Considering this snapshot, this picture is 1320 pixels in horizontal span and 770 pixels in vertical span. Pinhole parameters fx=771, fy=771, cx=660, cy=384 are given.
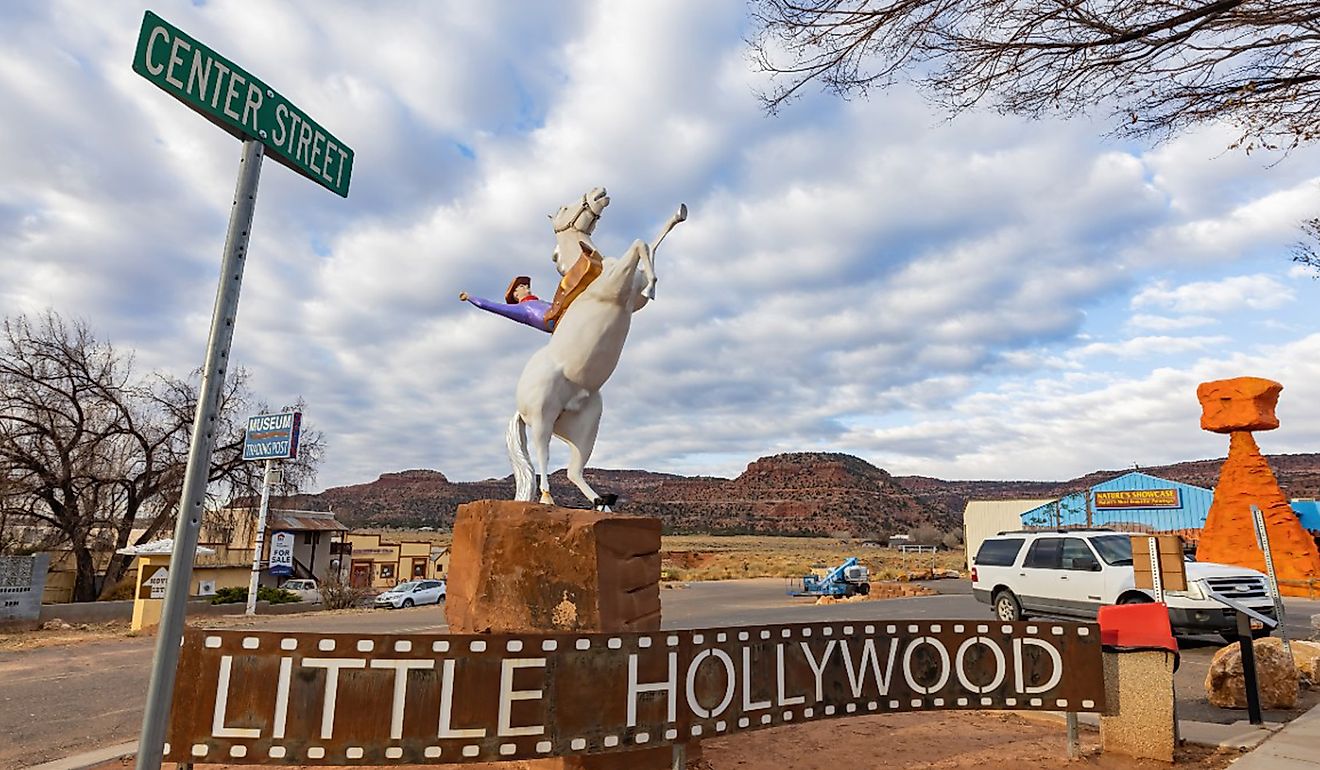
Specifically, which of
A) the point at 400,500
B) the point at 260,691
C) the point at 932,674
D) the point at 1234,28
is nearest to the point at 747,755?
the point at 932,674

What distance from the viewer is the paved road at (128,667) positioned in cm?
689

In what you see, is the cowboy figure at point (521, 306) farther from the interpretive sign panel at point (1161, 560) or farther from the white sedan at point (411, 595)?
the white sedan at point (411, 595)

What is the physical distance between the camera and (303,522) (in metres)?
31.5

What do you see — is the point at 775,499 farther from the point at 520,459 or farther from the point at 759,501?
the point at 520,459

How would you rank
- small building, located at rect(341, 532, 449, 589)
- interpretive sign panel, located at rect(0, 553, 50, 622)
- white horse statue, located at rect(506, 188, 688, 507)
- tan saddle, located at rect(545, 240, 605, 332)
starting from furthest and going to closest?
small building, located at rect(341, 532, 449, 589) → interpretive sign panel, located at rect(0, 553, 50, 622) → tan saddle, located at rect(545, 240, 605, 332) → white horse statue, located at rect(506, 188, 688, 507)

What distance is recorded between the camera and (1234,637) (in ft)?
34.4

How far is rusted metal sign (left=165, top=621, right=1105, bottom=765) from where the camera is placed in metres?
3.53

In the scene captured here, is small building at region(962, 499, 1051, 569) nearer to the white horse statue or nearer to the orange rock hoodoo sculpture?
the orange rock hoodoo sculpture

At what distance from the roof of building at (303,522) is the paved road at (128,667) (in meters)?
9.23

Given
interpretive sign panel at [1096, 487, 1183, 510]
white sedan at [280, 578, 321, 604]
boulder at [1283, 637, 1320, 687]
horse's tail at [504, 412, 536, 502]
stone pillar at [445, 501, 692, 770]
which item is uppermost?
interpretive sign panel at [1096, 487, 1183, 510]

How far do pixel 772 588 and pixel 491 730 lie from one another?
87.2ft

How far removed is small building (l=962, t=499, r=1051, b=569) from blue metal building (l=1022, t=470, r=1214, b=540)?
1376mm

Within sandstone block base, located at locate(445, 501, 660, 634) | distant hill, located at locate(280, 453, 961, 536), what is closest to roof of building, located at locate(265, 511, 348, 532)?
sandstone block base, located at locate(445, 501, 660, 634)

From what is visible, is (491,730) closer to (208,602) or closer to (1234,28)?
(1234,28)
